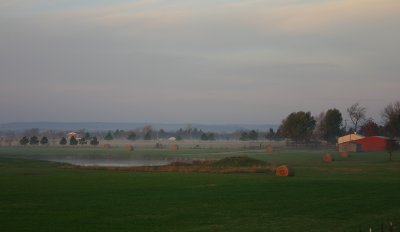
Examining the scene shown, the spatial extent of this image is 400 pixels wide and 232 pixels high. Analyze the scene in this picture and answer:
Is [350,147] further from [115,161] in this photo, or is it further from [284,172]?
[284,172]

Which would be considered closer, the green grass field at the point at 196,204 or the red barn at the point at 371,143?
the green grass field at the point at 196,204

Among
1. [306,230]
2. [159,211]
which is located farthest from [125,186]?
[306,230]

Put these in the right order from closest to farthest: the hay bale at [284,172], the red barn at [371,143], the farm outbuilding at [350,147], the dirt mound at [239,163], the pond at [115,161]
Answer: the hay bale at [284,172] → the dirt mound at [239,163] → the pond at [115,161] → the farm outbuilding at [350,147] → the red barn at [371,143]

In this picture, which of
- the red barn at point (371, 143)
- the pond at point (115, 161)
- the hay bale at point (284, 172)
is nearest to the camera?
the hay bale at point (284, 172)

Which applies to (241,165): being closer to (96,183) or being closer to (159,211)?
(96,183)

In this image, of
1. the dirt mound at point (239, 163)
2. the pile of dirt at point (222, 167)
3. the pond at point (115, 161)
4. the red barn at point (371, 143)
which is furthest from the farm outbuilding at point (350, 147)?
the pile of dirt at point (222, 167)

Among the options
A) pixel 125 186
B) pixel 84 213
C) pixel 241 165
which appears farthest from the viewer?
pixel 241 165

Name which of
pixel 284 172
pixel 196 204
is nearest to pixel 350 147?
pixel 284 172

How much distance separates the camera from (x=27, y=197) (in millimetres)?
34688

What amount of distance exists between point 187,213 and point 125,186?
589 inches

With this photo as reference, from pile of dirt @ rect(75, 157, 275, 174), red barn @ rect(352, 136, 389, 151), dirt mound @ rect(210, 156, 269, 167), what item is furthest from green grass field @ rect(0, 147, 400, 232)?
red barn @ rect(352, 136, 389, 151)

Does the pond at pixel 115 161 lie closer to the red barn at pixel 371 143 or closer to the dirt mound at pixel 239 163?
the dirt mound at pixel 239 163

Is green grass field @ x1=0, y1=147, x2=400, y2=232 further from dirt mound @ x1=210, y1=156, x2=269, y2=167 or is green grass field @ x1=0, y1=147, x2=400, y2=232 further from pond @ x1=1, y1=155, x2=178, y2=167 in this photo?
pond @ x1=1, y1=155, x2=178, y2=167

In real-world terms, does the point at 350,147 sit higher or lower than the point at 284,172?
higher
